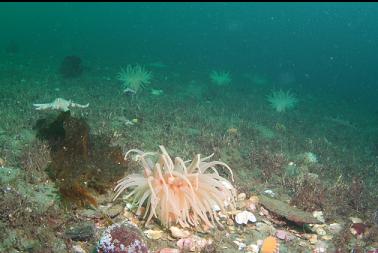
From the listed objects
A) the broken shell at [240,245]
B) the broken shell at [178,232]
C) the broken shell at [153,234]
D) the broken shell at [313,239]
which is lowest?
the broken shell at [153,234]

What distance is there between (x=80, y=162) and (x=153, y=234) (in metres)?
1.97

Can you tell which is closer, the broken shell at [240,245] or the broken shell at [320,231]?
A: the broken shell at [240,245]

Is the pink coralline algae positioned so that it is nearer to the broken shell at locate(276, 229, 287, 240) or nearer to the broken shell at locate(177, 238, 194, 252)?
the broken shell at locate(177, 238, 194, 252)

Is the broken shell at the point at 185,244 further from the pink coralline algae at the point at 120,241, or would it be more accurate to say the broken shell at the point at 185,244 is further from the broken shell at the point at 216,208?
the broken shell at the point at 216,208

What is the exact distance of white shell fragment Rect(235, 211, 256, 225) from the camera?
654cm

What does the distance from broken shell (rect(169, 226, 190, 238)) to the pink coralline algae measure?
2.91 feet

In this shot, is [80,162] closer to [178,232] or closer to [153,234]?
[153,234]

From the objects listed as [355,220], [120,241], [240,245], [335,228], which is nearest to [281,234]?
[240,245]

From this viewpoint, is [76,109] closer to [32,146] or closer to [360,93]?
[32,146]

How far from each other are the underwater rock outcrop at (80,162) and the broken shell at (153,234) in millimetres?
993

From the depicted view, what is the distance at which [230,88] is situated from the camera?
22.4 meters

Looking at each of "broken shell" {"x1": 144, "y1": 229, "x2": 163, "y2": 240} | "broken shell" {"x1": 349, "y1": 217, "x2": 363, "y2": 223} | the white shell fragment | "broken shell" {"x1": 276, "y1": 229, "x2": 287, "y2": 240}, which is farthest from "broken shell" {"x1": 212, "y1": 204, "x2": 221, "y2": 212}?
"broken shell" {"x1": 349, "y1": 217, "x2": 363, "y2": 223}

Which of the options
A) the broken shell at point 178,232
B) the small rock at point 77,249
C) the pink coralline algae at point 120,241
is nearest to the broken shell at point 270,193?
the broken shell at point 178,232

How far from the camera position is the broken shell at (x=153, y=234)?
5688 mm
